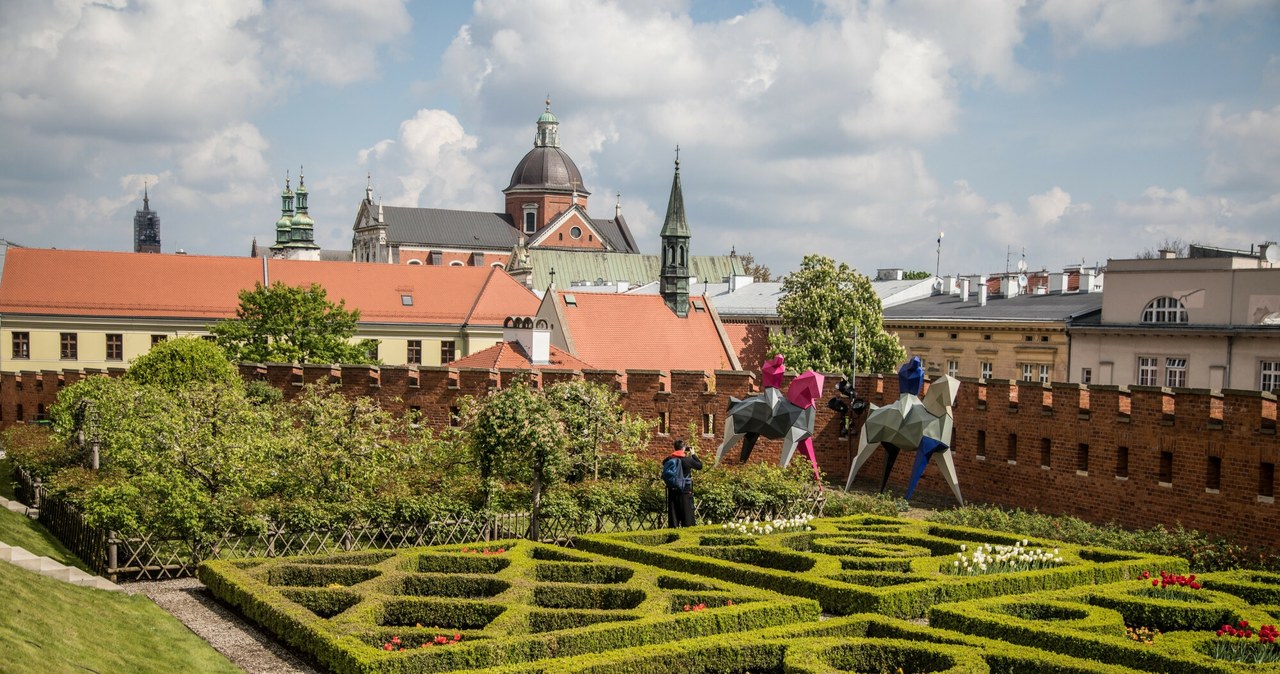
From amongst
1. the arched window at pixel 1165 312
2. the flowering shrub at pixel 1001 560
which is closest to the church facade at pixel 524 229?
the arched window at pixel 1165 312

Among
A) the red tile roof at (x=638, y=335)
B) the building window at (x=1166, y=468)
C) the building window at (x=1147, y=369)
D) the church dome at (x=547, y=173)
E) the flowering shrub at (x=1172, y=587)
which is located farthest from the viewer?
the church dome at (x=547, y=173)

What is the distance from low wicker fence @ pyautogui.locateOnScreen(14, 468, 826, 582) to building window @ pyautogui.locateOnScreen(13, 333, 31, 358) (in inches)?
1617

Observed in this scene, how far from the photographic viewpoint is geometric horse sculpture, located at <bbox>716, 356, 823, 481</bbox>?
28328 mm

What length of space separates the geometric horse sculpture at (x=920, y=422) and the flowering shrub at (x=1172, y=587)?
27.5 ft

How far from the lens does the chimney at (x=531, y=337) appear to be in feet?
140

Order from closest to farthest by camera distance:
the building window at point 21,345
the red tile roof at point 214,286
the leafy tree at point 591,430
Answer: the leafy tree at point 591,430 → the building window at point 21,345 → the red tile roof at point 214,286

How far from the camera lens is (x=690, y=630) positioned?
15.1m

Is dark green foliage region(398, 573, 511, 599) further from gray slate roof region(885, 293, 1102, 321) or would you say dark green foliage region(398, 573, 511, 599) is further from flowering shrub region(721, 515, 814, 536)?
gray slate roof region(885, 293, 1102, 321)

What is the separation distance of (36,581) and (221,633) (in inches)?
108

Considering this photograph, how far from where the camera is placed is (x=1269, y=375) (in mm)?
44125

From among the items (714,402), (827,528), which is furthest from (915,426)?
(714,402)

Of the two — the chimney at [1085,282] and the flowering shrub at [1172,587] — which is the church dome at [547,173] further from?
the flowering shrub at [1172,587]

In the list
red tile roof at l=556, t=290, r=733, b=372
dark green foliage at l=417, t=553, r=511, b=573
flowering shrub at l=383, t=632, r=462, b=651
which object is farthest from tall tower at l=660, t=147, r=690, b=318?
flowering shrub at l=383, t=632, r=462, b=651

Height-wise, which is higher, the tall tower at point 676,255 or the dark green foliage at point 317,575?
the tall tower at point 676,255
